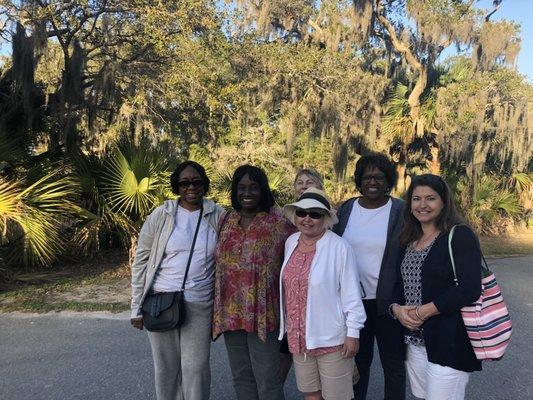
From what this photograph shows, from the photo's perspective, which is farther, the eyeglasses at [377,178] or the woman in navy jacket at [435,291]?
the eyeglasses at [377,178]

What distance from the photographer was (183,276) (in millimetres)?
2980

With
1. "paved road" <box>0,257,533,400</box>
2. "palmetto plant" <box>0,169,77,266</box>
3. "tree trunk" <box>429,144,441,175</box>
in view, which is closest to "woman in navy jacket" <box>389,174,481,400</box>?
"paved road" <box>0,257,533,400</box>

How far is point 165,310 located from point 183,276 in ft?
0.75

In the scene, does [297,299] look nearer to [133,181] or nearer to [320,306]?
[320,306]

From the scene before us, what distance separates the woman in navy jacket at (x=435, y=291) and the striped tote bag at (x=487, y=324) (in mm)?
42

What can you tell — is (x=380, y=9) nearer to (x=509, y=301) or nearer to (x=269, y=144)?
(x=269, y=144)

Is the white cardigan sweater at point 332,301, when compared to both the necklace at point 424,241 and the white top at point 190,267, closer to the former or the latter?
the necklace at point 424,241

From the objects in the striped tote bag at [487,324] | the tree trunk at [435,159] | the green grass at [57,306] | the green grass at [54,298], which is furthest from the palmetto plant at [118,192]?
the tree trunk at [435,159]

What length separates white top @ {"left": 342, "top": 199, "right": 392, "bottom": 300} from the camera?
2971 millimetres

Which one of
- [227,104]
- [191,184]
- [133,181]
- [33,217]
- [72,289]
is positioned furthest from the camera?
[227,104]

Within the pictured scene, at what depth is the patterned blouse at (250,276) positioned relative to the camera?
109 inches

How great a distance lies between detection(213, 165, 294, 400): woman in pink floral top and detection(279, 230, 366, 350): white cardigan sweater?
26 centimetres

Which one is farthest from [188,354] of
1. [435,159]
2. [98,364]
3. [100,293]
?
[435,159]

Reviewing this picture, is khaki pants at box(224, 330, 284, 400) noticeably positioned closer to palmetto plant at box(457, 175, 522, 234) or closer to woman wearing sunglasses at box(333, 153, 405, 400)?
woman wearing sunglasses at box(333, 153, 405, 400)
